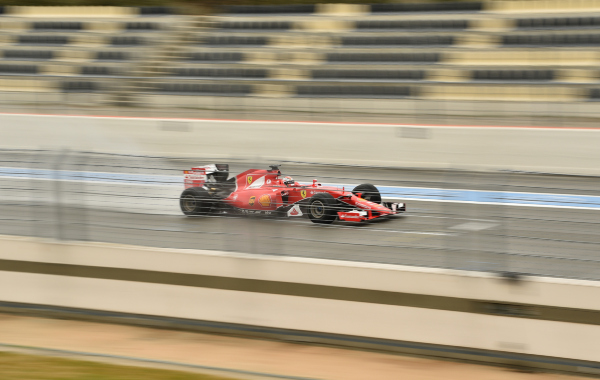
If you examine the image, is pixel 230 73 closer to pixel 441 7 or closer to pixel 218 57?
pixel 218 57

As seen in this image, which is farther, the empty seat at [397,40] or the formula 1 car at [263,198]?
the empty seat at [397,40]

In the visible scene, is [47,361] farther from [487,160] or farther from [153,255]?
[487,160]

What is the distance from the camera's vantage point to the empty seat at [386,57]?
64.7 ft

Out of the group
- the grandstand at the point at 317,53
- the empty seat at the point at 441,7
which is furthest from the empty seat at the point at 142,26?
the empty seat at the point at 441,7

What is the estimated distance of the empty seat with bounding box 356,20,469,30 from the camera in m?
21.7

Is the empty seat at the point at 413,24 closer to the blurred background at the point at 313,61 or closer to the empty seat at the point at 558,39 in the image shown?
the blurred background at the point at 313,61

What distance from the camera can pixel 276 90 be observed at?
17.1m

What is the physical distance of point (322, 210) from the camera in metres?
7.30

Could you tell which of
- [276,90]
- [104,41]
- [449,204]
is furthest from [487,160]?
[104,41]

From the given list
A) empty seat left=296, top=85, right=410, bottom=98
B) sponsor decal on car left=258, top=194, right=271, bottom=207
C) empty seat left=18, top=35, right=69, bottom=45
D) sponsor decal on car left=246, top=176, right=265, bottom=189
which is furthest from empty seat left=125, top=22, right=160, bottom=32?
sponsor decal on car left=246, top=176, right=265, bottom=189

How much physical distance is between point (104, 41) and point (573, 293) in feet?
76.2

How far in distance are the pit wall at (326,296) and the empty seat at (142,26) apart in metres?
20.2

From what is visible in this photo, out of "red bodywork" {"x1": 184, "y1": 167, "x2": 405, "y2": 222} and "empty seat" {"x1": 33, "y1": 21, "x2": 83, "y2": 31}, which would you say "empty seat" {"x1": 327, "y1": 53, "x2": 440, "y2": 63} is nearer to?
"red bodywork" {"x1": 184, "y1": 167, "x2": 405, "y2": 222}

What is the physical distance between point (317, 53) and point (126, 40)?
7629 mm
